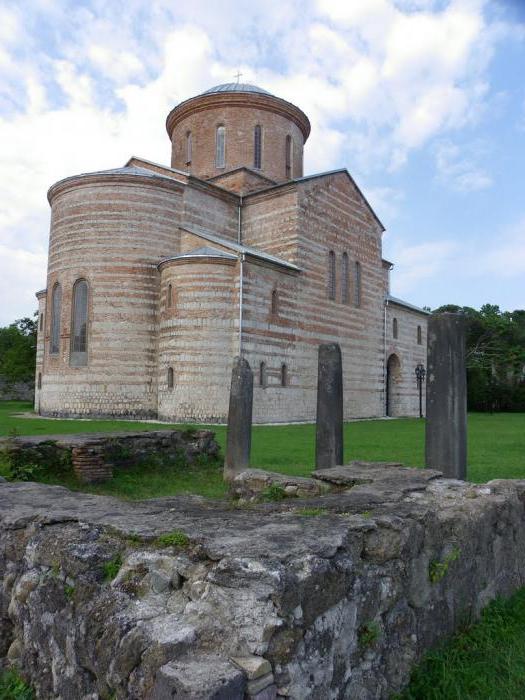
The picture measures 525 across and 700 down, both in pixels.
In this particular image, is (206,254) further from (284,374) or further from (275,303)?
(284,374)

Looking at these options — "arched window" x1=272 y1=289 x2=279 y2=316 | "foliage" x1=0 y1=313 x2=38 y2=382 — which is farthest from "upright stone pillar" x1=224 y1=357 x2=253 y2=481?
"foliage" x1=0 y1=313 x2=38 y2=382

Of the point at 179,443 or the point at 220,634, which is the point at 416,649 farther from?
the point at 179,443

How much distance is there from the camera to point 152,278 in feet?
69.4

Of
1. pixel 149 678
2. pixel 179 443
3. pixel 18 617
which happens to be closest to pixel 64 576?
pixel 18 617

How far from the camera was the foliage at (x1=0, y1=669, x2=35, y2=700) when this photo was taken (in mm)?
2561

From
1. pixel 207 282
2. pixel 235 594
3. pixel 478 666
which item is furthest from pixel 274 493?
pixel 207 282

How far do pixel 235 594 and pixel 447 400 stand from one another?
4700 mm

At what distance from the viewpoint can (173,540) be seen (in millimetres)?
2598

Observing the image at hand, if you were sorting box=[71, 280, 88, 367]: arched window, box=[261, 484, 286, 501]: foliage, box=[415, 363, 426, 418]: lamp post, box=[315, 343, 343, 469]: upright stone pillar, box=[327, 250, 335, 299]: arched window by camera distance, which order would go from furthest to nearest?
box=[415, 363, 426, 418]: lamp post < box=[327, 250, 335, 299]: arched window < box=[71, 280, 88, 367]: arched window < box=[315, 343, 343, 469]: upright stone pillar < box=[261, 484, 286, 501]: foliage

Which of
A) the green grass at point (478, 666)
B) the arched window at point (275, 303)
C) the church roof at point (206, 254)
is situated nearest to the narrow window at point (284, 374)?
the arched window at point (275, 303)

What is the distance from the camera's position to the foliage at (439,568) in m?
3.07

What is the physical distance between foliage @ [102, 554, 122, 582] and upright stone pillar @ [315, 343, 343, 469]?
5.35 m

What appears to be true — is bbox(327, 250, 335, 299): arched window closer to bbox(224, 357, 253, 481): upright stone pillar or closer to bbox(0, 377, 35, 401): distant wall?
bbox(224, 357, 253, 481): upright stone pillar

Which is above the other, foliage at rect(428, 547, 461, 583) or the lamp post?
the lamp post
